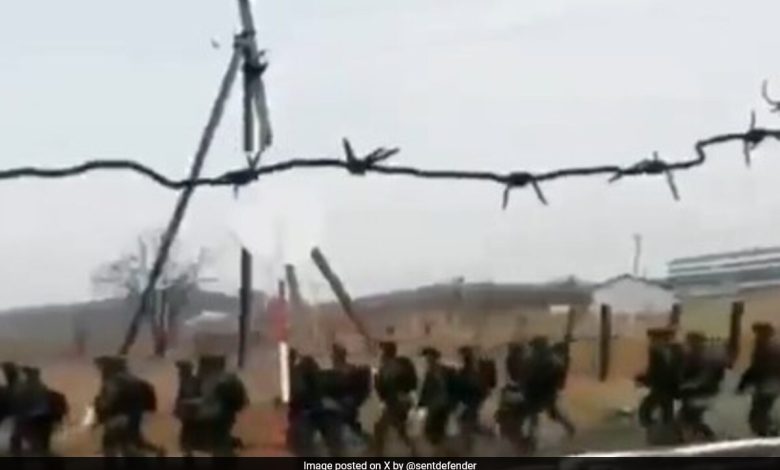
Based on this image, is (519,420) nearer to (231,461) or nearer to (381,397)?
(381,397)

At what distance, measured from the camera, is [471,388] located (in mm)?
1780

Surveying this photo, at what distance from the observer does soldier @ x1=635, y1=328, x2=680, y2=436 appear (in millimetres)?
1829

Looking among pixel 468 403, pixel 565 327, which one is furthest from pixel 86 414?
pixel 565 327

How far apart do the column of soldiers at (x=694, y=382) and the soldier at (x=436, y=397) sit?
0.24 m

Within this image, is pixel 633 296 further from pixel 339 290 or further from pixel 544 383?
pixel 339 290

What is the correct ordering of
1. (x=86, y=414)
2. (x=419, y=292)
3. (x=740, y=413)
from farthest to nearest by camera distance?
(x=740, y=413)
(x=419, y=292)
(x=86, y=414)

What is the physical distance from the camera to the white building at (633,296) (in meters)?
1.80

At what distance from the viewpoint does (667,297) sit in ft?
5.98

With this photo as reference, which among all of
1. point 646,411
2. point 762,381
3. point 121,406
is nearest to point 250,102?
point 121,406

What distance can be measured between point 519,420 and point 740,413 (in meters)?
0.29

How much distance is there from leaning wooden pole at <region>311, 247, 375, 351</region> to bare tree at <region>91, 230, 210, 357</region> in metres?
0.15

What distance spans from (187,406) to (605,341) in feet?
1.68

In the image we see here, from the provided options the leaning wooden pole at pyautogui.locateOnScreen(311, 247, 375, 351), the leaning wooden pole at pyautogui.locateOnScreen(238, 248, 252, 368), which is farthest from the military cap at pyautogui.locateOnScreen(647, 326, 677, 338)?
the leaning wooden pole at pyautogui.locateOnScreen(238, 248, 252, 368)
